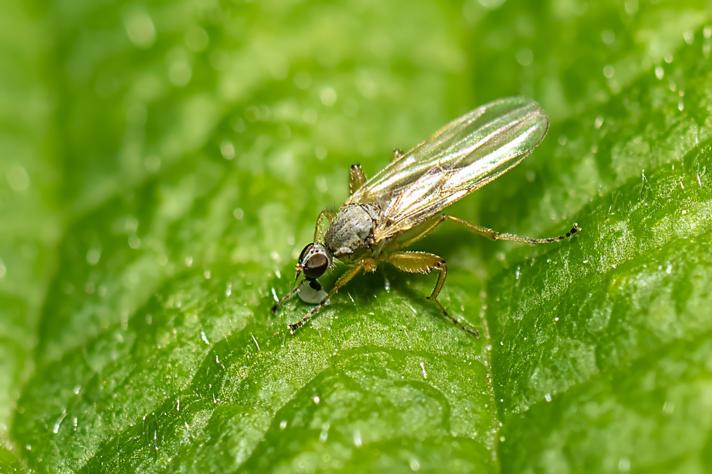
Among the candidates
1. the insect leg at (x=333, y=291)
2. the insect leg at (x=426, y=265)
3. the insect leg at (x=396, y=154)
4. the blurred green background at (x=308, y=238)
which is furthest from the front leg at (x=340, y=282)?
the insect leg at (x=396, y=154)

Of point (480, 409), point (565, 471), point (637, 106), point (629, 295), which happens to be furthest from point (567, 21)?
point (565, 471)

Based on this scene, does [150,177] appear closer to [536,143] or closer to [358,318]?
[358,318]

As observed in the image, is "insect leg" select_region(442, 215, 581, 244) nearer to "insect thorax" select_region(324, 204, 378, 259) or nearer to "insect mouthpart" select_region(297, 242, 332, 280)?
"insect thorax" select_region(324, 204, 378, 259)

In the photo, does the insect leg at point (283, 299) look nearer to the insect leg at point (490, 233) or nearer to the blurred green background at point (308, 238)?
the blurred green background at point (308, 238)

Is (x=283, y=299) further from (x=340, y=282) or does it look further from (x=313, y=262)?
(x=340, y=282)

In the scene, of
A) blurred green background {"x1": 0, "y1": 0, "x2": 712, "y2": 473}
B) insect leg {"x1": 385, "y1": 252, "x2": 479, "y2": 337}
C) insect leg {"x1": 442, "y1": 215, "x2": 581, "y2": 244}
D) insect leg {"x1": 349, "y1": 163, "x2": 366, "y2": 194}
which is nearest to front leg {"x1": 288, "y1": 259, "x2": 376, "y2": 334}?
blurred green background {"x1": 0, "y1": 0, "x2": 712, "y2": 473}

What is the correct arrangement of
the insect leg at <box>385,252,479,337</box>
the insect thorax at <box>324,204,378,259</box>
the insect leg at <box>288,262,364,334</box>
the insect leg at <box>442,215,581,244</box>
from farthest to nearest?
the insect thorax at <box>324,204,378,259</box>
the insect leg at <box>442,215,581,244</box>
the insect leg at <box>385,252,479,337</box>
the insect leg at <box>288,262,364,334</box>

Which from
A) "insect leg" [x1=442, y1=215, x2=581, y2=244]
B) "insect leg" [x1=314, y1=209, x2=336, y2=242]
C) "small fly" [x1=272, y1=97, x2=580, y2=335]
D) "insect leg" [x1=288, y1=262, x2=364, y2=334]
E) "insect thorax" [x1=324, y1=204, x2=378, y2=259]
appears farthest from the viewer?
"insect leg" [x1=314, y1=209, x2=336, y2=242]
